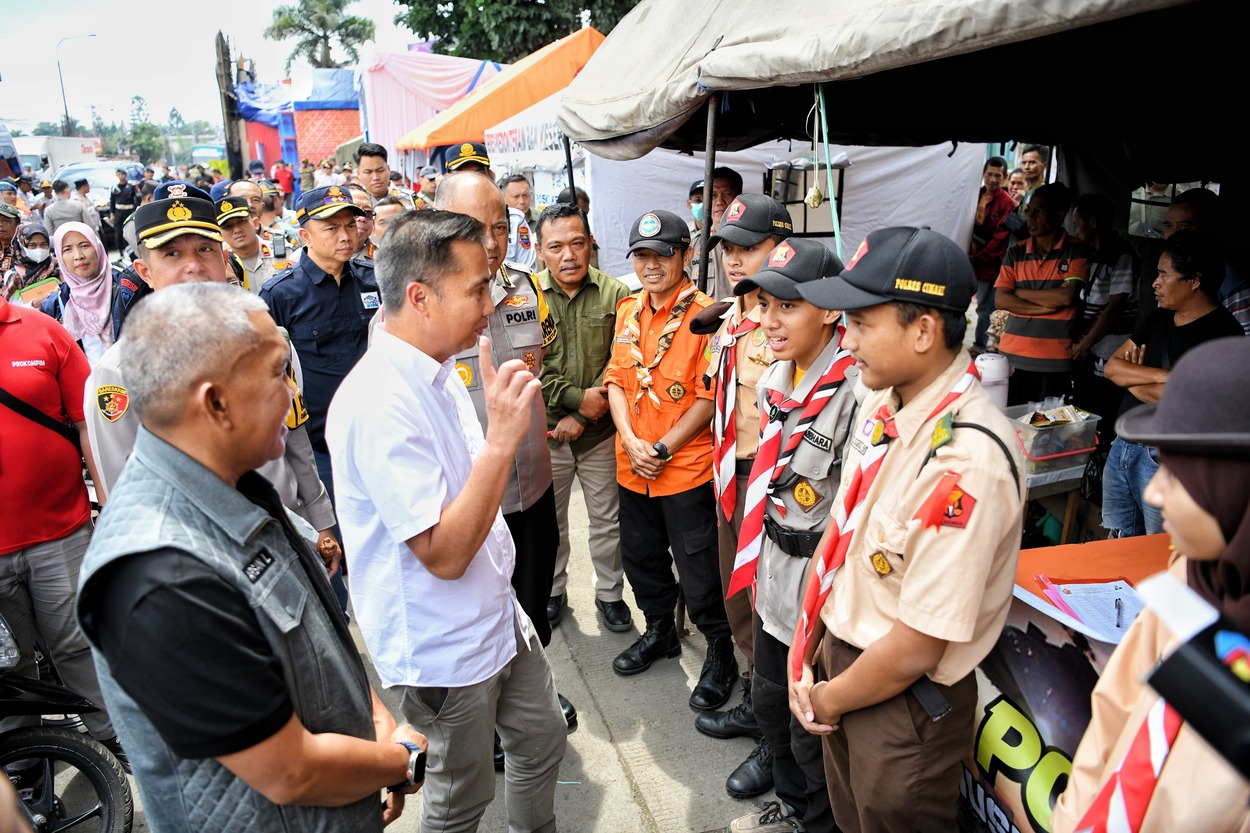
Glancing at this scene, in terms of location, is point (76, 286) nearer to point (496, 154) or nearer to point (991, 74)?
point (991, 74)

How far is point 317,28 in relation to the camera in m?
46.8

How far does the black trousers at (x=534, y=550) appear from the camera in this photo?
3129 mm

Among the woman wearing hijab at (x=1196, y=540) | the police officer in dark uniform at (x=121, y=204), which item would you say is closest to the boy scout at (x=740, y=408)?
the woman wearing hijab at (x=1196, y=540)

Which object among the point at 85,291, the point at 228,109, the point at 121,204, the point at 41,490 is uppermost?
the point at 228,109

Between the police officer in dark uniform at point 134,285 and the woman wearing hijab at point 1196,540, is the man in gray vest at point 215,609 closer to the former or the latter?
the woman wearing hijab at point 1196,540

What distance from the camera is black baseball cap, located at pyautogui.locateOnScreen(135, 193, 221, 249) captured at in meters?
3.23

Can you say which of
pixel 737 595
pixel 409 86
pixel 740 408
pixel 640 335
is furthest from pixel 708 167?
pixel 409 86

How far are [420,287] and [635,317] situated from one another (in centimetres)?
167

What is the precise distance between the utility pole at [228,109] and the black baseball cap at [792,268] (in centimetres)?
2747

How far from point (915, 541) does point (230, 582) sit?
136 centimetres

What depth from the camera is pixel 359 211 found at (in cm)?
419

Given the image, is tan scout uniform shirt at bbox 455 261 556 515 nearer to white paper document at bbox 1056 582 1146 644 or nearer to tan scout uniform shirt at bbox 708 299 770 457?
tan scout uniform shirt at bbox 708 299 770 457

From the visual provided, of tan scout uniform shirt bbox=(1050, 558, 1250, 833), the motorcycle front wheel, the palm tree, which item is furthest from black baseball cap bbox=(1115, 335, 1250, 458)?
the palm tree

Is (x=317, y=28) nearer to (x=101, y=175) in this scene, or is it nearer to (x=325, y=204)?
(x=101, y=175)
